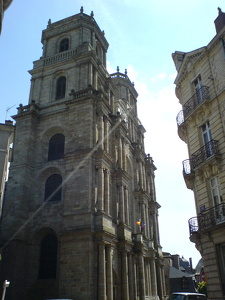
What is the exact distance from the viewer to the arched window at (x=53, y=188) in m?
22.6

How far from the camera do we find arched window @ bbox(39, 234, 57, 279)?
813 inches

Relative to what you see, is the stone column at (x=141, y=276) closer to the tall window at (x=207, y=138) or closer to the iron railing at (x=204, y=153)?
the iron railing at (x=204, y=153)

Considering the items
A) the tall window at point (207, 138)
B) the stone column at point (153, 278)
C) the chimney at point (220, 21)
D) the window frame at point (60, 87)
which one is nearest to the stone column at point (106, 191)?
the window frame at point (60, 87)

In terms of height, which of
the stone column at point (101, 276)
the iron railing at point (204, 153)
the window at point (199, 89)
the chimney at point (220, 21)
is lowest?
the stone column at point (101, 276)

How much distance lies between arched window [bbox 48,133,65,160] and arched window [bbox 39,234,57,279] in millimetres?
6160

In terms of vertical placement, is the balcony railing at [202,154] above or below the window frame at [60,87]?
below

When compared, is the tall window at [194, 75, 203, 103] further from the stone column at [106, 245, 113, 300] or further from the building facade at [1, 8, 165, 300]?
the stone column at [106, 245, 113, 300]

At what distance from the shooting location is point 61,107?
26.0 m

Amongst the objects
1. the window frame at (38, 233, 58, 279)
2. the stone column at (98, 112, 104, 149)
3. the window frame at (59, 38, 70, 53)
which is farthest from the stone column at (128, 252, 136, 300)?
the window frame at (59, 38, 70, 53)

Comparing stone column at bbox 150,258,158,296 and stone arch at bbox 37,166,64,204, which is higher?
stone arch at bbox 37,166,64,204

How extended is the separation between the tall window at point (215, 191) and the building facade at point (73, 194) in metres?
8.25

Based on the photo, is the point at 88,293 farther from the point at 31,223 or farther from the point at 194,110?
the point at 194,110

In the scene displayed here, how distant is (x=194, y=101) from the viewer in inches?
677

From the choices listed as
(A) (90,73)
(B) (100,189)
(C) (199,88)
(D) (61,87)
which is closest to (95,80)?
(A) (90,73)
